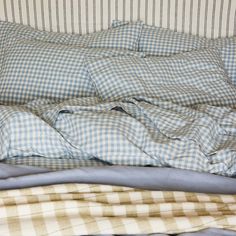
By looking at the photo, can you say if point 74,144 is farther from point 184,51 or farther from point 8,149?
point 184,51

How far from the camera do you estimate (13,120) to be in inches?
57.2

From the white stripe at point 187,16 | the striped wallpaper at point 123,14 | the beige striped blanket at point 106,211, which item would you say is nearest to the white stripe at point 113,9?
the striped wallpaper at point 123,14

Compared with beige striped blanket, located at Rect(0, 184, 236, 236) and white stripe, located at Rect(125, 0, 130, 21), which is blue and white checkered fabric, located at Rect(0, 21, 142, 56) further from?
beige striped blanket, located at Rect(0, 184, 236, 236)

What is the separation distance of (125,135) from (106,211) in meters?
0.35

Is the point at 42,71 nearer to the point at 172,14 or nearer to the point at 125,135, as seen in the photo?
the point at 125,135

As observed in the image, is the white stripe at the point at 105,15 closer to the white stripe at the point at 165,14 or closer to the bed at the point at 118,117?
the bed at the point at 118,117

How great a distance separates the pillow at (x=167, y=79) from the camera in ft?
5.76

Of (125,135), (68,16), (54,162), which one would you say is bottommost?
(54,162)

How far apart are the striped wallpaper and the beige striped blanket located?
1.22 metres

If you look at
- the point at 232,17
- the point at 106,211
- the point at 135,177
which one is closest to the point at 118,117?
the point at 135,177

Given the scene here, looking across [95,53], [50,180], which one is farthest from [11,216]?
[95,53]

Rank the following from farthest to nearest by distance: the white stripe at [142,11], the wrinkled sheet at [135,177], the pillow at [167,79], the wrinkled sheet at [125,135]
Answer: the white stripe at [142,11], the pillow at [167,79], the wrinkled sheet at [125,135], the wrinkled sheet at [135,177]

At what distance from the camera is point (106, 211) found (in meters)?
1.13

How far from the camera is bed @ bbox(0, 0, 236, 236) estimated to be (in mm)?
1127
